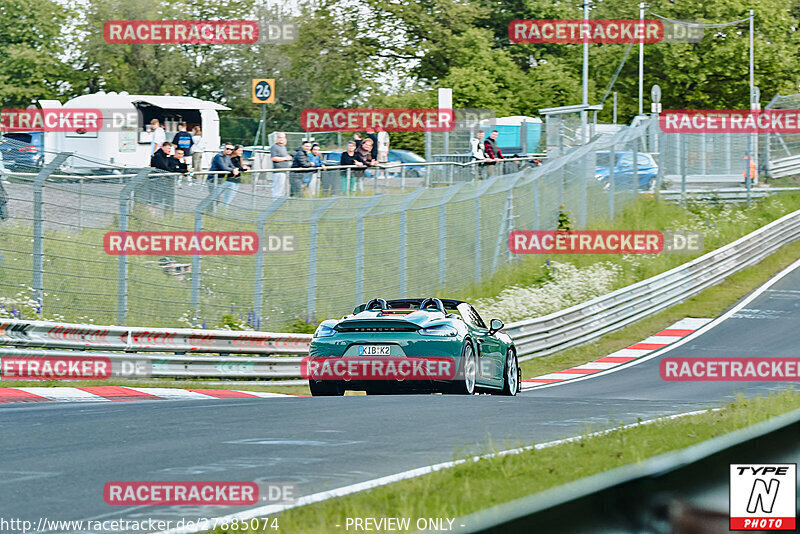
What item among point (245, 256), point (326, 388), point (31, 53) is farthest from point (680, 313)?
point (31, 53)

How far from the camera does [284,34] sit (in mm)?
59219

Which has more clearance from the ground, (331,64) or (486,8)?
(486,8)

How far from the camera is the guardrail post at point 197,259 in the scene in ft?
50.3

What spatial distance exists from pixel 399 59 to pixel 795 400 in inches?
2210

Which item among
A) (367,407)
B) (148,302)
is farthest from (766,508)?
(148,302)

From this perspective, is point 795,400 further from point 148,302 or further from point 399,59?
point 399,59

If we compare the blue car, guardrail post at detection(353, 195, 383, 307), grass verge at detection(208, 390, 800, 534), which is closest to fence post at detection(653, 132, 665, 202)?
the blue car

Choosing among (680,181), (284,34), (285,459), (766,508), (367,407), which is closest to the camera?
(766,508)

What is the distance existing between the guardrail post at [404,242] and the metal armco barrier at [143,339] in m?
4.15

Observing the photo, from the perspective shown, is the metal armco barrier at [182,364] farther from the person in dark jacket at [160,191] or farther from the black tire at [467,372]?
the black tire at [467,372]

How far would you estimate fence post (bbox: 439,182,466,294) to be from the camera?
22.0 meters

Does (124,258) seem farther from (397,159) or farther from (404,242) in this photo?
(397,159)

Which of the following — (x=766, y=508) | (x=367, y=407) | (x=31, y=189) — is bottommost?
(x=367, y=407)

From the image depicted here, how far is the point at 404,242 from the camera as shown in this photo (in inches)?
808
